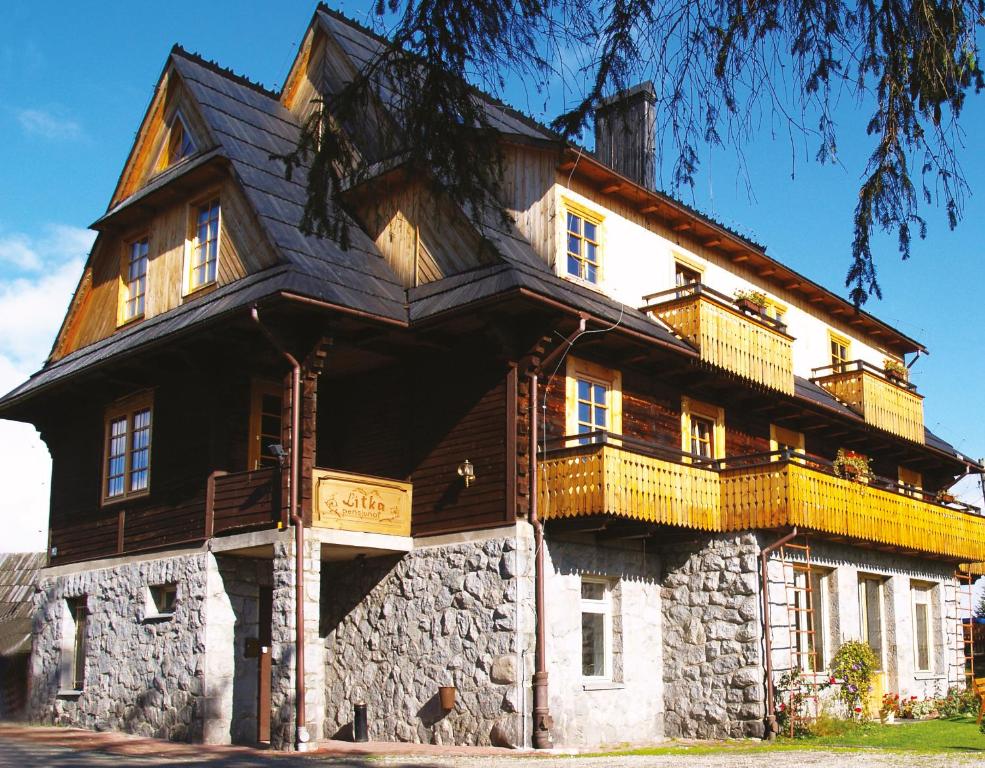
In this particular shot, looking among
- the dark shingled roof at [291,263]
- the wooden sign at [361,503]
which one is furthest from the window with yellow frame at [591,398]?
the wooden sign at [361,503]

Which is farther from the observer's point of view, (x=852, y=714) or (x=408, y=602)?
(x=852, y=714)

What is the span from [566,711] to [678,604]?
3234 millimetres

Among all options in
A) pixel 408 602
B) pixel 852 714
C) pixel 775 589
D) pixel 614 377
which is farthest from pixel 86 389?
pixel 852 714

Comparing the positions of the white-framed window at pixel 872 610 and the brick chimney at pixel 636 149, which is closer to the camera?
the white-framed window at pixel 872 610

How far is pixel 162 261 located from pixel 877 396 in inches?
618

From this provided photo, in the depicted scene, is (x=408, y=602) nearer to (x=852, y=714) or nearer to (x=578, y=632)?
(x=578, y=632)

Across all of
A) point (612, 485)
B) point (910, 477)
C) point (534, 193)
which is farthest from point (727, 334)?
point (910, 477)

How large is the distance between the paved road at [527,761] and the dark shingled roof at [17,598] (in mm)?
13111

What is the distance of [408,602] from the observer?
19.1 m

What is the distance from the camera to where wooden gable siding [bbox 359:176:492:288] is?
1952 centimetres

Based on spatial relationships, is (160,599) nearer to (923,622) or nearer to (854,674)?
(854,674)

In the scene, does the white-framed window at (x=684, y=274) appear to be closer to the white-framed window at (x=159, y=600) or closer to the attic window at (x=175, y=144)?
the attic window at (x=175, y=144)

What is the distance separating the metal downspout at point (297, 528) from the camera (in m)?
17.3

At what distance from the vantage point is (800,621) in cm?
2105
